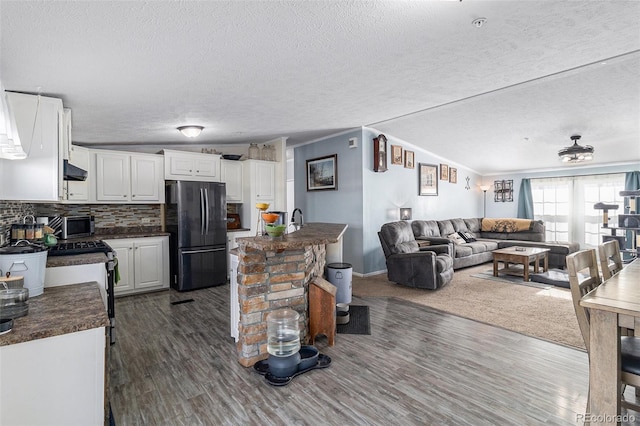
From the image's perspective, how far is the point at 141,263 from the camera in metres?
4.55

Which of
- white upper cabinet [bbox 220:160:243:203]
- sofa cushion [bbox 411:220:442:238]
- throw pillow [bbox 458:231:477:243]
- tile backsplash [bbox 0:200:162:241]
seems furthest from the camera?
throw pillow [bbox 458:231:477:243]

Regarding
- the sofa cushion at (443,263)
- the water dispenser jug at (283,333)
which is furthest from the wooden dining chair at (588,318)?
the sofa cushion at (443,263)

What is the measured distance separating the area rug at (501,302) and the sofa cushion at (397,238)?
1.89ft

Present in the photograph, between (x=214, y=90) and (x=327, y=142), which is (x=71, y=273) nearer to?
(x=214, y=90)

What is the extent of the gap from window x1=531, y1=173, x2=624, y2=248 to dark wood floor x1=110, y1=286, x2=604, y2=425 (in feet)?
20.2

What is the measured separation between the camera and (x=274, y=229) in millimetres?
2504

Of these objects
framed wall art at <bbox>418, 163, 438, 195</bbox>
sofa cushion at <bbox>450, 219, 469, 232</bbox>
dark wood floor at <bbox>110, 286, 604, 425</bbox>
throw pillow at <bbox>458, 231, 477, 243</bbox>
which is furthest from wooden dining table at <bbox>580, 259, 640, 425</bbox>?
sofa cushion at <bbox>450, 219, 469, 232</bbox>

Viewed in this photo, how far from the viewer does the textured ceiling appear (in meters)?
1.87

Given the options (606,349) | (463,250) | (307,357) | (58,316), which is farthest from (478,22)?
(463,250)

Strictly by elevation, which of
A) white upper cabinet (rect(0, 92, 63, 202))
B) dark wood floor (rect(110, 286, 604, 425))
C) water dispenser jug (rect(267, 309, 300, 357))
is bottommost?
dark wood floor (rect(110, 286, 604, 425))

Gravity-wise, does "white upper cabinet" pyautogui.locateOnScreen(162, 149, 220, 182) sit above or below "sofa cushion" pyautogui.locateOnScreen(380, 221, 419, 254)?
above

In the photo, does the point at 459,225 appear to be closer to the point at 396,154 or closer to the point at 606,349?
the point at 396,154

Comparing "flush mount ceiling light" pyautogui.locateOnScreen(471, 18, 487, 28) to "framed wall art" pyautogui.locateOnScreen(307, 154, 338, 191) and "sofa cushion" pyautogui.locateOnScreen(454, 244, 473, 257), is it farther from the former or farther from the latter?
"sofa cushion" pyautogui.locateOnScreen(454, 244, 473, 257)

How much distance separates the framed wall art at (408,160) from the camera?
6.44 metres
